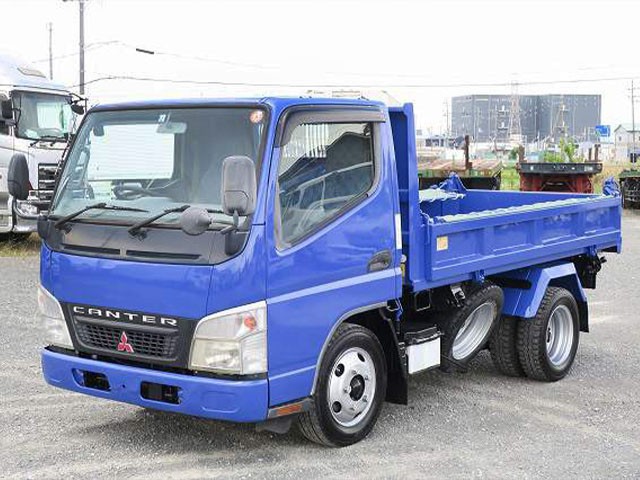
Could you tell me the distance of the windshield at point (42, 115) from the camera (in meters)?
15.3

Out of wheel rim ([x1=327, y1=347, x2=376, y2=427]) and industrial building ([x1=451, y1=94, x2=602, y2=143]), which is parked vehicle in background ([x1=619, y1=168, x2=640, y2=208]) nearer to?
wheel rim ([x1=327, y1=347, x2=376, y2=427])

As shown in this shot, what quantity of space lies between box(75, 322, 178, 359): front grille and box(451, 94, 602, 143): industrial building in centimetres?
8308

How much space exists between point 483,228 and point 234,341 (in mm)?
2441

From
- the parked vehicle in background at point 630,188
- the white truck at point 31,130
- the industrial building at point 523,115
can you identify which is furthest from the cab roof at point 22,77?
the industrial building at point 523,115

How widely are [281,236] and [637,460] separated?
2.61 m

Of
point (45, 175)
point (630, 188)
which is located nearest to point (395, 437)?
point (45, 175)

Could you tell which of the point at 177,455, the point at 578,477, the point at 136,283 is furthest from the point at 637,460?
the point at 136,283

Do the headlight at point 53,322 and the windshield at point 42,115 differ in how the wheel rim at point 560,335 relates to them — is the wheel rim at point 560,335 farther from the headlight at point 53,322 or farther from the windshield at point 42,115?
the windshield at point 42,115

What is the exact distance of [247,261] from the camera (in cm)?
438

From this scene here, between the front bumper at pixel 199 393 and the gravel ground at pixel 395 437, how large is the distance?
1.43ft

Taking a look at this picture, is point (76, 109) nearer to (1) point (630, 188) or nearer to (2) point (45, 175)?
(2) point (45, 175)

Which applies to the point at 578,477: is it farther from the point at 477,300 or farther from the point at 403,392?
the point at 477,300

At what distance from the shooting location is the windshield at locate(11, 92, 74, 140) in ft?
50.1

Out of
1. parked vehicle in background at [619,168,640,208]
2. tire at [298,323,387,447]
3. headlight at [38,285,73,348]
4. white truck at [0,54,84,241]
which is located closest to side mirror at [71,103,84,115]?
white truck at [0,54,84,241]
